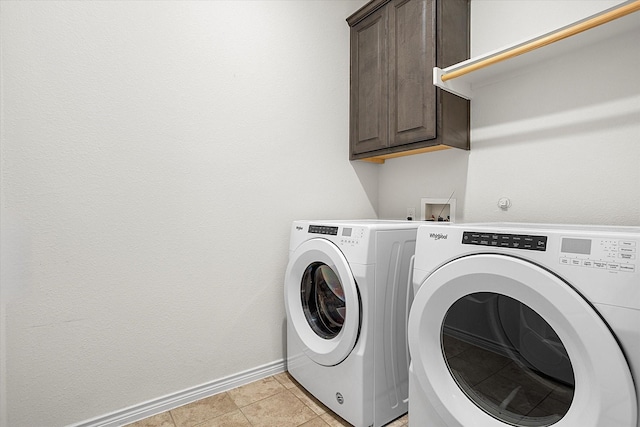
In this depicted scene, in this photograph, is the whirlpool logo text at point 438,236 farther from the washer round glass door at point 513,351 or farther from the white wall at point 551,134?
the white wall at point 551,134

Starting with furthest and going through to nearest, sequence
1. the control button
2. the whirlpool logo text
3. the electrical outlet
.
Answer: the electrical outlet → the whirlpool logo text → the control button

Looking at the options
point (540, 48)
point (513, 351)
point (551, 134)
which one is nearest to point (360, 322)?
point (513, 351)

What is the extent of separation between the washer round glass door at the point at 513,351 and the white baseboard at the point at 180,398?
1013mm

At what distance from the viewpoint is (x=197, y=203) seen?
1.61m

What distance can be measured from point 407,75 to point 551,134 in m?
0.75

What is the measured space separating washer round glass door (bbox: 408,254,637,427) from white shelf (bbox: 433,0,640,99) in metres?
0.91

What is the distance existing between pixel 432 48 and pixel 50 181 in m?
1.81

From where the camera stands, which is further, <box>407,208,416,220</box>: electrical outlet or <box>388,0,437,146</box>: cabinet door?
<box>407,208,416,220</box>: electrical outlet

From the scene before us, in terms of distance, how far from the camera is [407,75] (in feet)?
5.74

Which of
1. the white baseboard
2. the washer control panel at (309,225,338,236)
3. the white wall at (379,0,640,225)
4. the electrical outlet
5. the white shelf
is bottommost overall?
the white baseboard

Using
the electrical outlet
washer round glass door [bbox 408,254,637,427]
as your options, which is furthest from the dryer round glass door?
the electrical outlet

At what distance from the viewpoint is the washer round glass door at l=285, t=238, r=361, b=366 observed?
53.9 inches

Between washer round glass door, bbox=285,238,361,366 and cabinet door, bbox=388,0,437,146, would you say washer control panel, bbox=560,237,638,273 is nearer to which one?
washer round glass door, bbox=285,238,361,366

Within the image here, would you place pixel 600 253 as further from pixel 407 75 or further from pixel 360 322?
pixel 407 75
